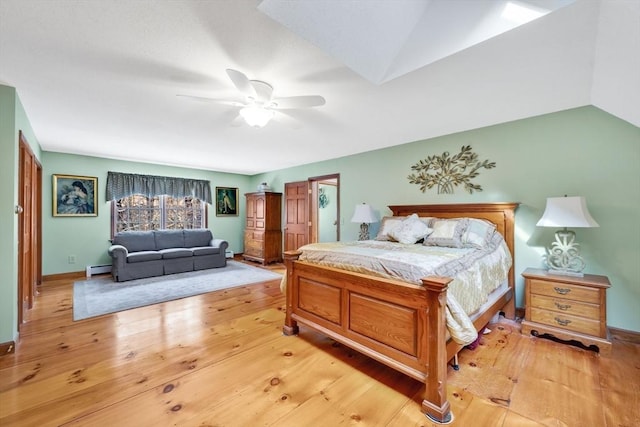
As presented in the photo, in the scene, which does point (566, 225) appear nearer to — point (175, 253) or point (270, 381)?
point (270, 381)

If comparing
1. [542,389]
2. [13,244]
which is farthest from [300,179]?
[542,389]

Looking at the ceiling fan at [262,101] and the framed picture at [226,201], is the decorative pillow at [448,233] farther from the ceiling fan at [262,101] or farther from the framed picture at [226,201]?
the framed picture at [226,201]

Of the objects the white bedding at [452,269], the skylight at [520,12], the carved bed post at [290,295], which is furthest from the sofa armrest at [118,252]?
the skylight at [520,12]

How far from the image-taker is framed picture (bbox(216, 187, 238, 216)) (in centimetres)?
694

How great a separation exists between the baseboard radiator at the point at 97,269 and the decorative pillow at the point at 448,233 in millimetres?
5925

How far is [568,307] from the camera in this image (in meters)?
2.41

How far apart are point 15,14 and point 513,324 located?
4664mm

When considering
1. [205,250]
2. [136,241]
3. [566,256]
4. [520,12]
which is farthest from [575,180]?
[136,241]

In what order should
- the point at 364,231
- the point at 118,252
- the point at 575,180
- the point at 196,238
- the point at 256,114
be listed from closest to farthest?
the point at 256,114 < the point at 575,180 < the point at 364,231 < the point at 118,252 < the point at 196,238

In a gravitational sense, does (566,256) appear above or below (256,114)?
below

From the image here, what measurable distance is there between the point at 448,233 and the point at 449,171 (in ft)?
3.56

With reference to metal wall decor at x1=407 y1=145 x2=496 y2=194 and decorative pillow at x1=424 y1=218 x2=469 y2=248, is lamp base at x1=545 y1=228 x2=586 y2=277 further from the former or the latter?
metal wall decor at x1=407 y1=145 x2=496 y2=194

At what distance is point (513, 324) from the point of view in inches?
113

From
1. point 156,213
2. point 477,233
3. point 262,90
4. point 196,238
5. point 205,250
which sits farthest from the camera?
point 156,213
